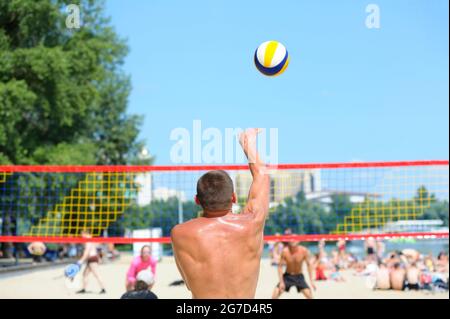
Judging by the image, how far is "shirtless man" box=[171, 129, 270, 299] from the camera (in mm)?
2754

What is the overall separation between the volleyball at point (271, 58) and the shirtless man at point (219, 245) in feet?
10.2

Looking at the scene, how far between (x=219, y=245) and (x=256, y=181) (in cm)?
42

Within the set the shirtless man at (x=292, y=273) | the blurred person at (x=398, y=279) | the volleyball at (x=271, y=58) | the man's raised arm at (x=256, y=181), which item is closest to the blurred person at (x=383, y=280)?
the blurred person at (x=398, y=279)

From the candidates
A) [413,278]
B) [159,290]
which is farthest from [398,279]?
[159,290]

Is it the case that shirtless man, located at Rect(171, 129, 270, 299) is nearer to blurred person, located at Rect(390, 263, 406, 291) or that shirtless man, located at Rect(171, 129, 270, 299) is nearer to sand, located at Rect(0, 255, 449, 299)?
sand, located at Rect(0, 255, 449, 299)

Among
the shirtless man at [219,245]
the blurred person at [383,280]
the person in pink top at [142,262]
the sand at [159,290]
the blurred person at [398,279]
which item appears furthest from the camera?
the blurred person at [383,280]

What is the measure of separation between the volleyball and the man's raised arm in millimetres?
2769

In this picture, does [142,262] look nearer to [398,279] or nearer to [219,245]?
[398,279]

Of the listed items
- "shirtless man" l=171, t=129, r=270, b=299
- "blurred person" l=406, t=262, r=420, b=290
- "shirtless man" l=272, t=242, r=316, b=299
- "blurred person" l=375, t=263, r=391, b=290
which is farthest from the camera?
"blurred person" l=375, t=263, r=391, b=290

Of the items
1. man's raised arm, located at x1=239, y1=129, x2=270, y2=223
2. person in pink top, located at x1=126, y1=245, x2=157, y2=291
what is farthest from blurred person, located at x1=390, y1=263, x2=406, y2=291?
man's raised arm, located at x1=239, y1=129, x2=270, y2=223

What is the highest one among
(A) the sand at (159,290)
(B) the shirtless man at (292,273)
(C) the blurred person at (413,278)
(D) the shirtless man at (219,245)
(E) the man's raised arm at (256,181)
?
(E) the man's raised arm at (256,181)

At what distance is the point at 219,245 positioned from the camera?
2.77 meters

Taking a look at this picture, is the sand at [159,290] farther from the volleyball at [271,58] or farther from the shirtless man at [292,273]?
the volleyball at [271,58]

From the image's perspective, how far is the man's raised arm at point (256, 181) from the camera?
9.62 feet
